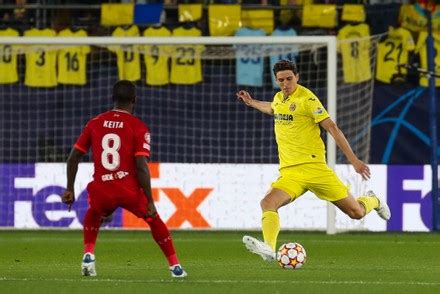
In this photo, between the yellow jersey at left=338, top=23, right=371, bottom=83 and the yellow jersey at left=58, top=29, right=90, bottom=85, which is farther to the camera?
the yellow jersey at left=58, top=29, right=90, bottom=85

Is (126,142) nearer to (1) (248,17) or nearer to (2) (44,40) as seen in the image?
(2) (44,40)

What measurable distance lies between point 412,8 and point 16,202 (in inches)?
283

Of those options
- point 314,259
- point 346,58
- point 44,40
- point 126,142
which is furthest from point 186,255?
point 346,58

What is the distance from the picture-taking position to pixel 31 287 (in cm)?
1042

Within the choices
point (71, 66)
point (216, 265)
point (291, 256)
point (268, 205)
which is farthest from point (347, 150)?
point (71, 66)

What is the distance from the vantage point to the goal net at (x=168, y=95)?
70.1ft

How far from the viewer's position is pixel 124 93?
36.4 feet

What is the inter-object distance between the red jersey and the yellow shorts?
7.11 feet

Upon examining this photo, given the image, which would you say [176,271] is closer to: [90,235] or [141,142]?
[90,235]

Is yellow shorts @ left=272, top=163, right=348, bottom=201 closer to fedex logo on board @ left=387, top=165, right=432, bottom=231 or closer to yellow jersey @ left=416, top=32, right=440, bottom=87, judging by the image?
fedex logo on board @ left=387, top=165, right=432, bottom=231

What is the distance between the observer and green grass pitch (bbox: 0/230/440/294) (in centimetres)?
1051

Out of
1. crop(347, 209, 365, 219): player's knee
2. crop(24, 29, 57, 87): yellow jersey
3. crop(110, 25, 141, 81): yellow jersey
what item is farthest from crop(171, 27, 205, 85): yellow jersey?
crop(347, 209, 365, 219): player's knee

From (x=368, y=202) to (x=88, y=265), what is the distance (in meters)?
3.79

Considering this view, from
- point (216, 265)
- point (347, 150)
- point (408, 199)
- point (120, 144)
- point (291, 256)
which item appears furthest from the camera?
point (408, 199)
